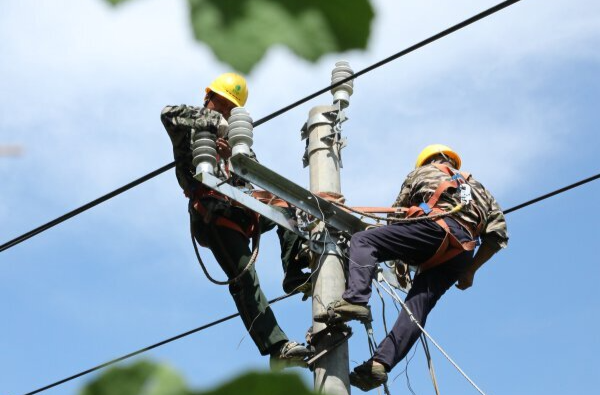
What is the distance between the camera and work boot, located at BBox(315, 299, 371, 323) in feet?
15.7

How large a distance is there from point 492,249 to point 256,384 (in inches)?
207

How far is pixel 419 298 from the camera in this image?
5367 millimetres

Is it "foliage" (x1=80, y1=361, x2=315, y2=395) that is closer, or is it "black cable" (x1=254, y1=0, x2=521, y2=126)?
"foliage" (x1=80, y1=361, x2=315, y2=395)

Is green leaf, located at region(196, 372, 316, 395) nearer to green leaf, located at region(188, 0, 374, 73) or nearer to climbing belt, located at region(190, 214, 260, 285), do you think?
green leaf, located at region(188, 0, 374, 73)

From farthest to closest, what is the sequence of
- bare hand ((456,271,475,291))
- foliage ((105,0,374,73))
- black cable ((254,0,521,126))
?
bare hand ((456,271,475,291)) → black cable ((254,0,521,126)) → foliage ((105,0,374,73))

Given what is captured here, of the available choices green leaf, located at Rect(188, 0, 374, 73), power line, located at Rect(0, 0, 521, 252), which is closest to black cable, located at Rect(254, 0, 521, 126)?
power line, located at Rect(0, 0, 521, 252)

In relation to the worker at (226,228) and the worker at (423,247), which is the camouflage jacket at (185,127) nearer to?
the worker at (226,228)

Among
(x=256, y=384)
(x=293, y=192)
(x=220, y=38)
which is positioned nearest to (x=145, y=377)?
(x=256, y=384)

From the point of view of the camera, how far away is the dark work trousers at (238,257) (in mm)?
5367

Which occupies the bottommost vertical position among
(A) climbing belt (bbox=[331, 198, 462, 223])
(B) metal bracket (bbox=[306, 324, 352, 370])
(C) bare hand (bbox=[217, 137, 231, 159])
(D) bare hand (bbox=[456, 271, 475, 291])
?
(B) metal bracket (bbox=[306, 324, 352, 370])

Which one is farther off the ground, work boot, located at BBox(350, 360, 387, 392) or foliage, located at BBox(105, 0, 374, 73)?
work boot, located at BBox(350, 360, 387, 392)

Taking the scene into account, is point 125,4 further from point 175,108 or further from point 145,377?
point 175,108

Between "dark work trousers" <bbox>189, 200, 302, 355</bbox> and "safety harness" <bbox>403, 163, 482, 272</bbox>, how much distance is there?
2.25 feet

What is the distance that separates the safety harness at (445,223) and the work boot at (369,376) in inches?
28.3
